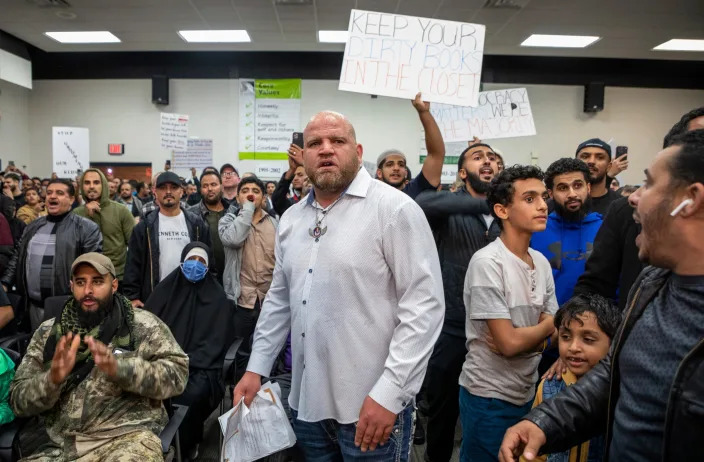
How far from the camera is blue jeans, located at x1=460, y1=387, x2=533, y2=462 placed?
172 centimetres

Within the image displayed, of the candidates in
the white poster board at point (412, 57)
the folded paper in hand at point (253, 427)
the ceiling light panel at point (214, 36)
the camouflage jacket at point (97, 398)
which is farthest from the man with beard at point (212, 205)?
the ceiling light panel at point (214, 36)

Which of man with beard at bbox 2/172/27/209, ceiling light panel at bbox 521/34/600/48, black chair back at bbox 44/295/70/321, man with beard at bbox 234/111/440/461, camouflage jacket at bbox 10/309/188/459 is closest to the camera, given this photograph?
man with beard at bbox 234/111/440/461

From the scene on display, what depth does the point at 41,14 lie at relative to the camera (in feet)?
22.9

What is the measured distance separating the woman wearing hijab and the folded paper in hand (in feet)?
4.37

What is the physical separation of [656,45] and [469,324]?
28.4 feet

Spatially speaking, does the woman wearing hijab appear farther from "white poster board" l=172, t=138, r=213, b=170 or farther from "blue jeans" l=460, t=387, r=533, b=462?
"white poster board" l=172, t=138, r=213, b=170

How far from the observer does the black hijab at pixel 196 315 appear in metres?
2.93

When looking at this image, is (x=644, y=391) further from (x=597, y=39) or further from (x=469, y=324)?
(x=597, y=39)

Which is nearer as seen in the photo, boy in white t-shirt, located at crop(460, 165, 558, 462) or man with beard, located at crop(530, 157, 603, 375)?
boy in white t-shirt, located at crop(460, 165, 558, 462)

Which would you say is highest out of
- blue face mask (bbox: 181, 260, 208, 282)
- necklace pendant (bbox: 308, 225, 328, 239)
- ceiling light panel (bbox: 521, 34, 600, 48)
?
ceiling light panel (bbox: 521, 34, 600, 48)

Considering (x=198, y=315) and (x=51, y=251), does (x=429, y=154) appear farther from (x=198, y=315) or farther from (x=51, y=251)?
(x=51, y=251)

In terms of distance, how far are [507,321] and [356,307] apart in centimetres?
60

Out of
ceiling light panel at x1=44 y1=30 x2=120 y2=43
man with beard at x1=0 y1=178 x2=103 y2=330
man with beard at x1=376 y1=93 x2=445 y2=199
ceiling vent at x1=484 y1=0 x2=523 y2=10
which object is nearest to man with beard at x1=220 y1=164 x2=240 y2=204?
man with beard at x1=0 y1=178 x2=103 y2=330

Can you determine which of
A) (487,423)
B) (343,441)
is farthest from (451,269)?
(343,441)
